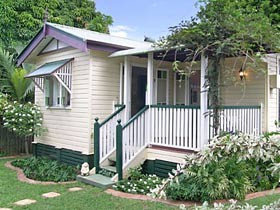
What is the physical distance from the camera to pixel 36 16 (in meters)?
19.3

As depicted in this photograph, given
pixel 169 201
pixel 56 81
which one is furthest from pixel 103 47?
pixel 169 201

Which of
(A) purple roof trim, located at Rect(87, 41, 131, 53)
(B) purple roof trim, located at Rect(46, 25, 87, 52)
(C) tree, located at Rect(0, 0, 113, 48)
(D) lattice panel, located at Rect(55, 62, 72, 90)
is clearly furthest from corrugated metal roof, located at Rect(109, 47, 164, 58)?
(C) tree, located at Rect(0, 0, 113, 48)

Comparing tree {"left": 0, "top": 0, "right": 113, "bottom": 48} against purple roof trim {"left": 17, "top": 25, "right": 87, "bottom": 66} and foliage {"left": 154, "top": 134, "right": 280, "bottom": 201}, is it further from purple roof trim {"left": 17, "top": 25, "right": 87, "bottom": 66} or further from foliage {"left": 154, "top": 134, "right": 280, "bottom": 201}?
foliage {"left": 154, "top": 134, "right": 280, "bottom": 201}

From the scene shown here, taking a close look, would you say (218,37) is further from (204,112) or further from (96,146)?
(96,146)

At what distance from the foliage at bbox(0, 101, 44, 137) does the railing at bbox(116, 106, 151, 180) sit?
4.29m

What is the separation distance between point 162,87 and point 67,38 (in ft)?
10.3

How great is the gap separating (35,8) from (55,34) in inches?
438

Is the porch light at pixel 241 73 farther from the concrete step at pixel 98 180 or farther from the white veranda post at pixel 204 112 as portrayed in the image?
the concrete step at pixel 98 180

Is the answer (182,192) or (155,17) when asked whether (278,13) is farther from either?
(182,192)

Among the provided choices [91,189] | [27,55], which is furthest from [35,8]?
[91,189]

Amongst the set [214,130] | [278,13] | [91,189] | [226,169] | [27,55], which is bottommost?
[91,189]

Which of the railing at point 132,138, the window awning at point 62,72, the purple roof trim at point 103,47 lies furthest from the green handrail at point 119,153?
the window awning at point 62,72

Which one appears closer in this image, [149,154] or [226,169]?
[226,169]

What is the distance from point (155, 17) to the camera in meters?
19.7
